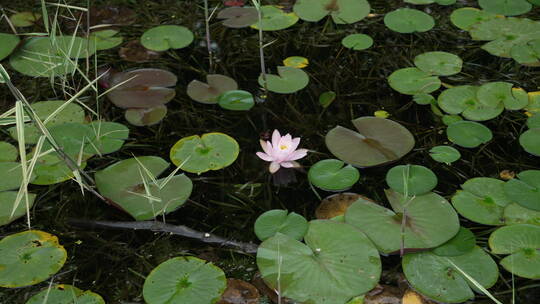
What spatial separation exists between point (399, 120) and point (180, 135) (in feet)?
3.00

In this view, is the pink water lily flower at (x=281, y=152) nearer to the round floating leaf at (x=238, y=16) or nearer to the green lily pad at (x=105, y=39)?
the round floating leaf at (x=238, y=16)

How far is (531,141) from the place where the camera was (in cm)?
205

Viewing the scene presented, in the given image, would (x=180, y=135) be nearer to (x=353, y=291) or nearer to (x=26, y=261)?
(x=26, y=261)

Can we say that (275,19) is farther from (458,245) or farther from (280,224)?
(458,245)

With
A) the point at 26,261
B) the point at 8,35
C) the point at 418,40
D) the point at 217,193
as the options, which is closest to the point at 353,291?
the point at 217,193

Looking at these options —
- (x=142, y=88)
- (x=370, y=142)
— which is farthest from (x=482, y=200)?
(x=142, y=88)

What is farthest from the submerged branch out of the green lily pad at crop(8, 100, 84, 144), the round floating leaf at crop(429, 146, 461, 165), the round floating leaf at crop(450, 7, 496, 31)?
the round floating leaf at crop(450, 7, 496, 31)

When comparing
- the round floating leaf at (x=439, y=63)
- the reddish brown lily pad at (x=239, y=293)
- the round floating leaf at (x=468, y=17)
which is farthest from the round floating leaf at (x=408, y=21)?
the reddish brown lily pad at (x=239, y=293)

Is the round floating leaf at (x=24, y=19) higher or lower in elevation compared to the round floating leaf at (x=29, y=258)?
higher

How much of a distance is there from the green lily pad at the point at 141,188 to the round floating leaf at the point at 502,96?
1287 millimetres

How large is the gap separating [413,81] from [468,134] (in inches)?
15.4

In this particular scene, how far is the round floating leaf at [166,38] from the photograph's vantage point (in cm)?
263

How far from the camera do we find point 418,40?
8.67ft

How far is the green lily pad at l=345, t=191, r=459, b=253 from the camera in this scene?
1.70m
